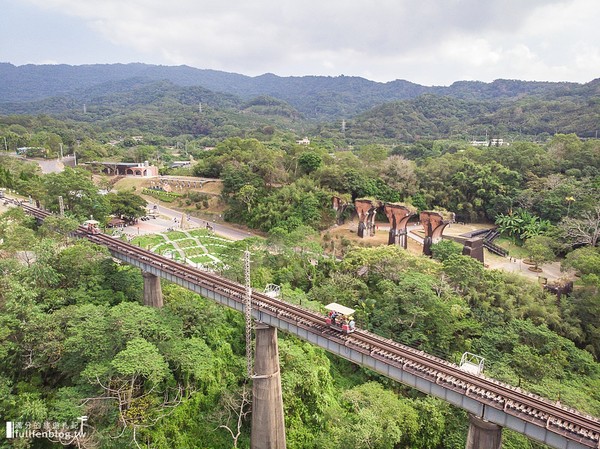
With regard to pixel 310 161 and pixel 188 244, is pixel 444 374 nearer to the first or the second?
pixel 188 244

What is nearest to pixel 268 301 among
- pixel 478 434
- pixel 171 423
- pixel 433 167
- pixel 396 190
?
pixel 171 423

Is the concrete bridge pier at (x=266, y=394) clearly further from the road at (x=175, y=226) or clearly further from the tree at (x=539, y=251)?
the tree at (x=539, y=251)

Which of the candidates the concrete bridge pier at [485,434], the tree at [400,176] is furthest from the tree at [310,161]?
the concrete bridge pier at [485,434]

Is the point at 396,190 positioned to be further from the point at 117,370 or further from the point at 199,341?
the point at 117,370

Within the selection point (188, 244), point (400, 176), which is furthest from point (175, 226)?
point (400, 176)

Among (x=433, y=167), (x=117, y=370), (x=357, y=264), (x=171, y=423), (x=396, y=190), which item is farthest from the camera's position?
(x=433, y=167)
